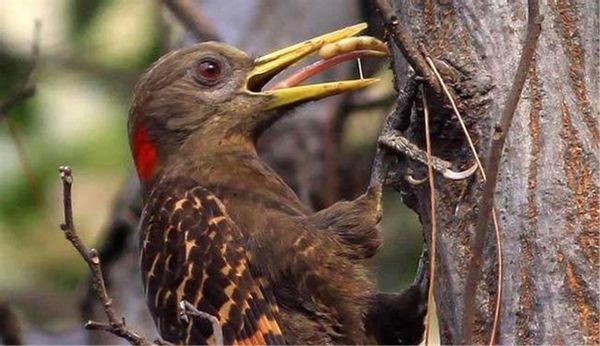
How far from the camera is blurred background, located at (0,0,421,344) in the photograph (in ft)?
19.5

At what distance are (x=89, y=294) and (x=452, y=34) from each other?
244 cm

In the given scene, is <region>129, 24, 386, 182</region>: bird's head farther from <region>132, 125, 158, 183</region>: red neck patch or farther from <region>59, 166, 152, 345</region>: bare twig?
<region>59, 166, 152, 345</region>: bare twig

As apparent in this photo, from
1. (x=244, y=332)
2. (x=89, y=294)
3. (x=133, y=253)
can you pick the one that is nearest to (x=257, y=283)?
(x=244, y=332)

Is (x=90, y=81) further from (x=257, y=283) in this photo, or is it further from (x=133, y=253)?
(x=257, y=283)

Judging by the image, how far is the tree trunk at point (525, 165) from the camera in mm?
2906

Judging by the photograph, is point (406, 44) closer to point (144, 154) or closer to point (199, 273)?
point (199, 273)

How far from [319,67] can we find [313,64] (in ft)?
0.56

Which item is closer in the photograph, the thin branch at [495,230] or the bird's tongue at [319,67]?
the thin branch at [495,230]

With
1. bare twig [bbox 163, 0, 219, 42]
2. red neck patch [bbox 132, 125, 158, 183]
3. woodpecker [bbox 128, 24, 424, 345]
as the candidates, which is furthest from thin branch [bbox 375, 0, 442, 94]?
bare twig [bbox 163, 0, 219, 42]

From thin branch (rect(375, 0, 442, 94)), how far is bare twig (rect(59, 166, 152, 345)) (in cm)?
65

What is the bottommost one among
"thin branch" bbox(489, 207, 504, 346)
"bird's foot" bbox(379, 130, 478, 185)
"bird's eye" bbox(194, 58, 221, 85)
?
"thin branch" bbox(489, 207, 504, 346)

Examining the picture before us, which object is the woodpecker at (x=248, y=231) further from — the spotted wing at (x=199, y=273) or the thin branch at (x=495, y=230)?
the thin branch at (x=495, y=230)

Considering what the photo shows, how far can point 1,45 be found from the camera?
6285 mm

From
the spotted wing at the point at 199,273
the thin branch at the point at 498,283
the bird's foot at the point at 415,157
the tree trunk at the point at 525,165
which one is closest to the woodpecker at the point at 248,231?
the spotted wing at the point at 199,273
